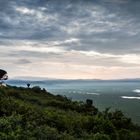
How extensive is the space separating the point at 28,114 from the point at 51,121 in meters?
2.00

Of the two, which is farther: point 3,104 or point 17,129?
point 3,104

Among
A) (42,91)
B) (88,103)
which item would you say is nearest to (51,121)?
(88,103)

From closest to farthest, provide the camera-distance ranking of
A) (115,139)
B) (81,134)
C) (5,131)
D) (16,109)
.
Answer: (5,131), (81,134), (115,139), (16,109)

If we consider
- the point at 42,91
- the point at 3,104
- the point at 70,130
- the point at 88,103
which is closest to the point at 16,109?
the point at 3,104

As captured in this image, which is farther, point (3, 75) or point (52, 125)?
point (3, 75)

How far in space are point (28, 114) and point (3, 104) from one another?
10.4 feet

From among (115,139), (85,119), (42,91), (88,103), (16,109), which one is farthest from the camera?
(42,91)

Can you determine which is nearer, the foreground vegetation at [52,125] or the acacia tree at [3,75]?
the foreground vegetation at [52,125]

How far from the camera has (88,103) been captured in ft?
188

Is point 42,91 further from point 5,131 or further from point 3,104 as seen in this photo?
point 5,131

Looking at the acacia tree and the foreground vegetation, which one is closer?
the foreground vegetation

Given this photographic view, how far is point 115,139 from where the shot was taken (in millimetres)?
35875

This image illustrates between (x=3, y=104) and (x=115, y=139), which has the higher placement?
(x=3, y=104)

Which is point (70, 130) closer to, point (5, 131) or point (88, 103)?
point (5, 131)
